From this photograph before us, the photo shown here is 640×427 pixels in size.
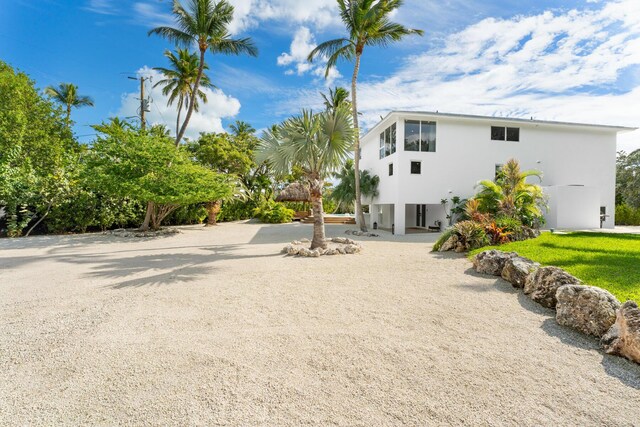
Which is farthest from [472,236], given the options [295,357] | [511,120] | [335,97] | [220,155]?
[220,155]

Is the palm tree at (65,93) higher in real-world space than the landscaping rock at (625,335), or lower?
higher

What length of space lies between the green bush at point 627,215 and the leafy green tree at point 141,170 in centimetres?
2830

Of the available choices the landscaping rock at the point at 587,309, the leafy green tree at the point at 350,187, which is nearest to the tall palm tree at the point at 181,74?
the leafy green tree at the point at 350,187

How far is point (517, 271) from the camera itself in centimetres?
571

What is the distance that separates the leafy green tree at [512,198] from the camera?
1217cm

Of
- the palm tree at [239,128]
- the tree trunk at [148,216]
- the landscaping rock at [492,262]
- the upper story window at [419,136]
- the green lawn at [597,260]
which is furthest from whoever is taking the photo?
the palm tree at [239,128]

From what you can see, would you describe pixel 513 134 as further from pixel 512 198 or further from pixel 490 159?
pixel 512 198

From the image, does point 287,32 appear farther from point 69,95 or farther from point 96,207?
point 69,95

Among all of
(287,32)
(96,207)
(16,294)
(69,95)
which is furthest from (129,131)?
(69,95)

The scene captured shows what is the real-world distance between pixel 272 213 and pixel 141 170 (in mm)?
11287

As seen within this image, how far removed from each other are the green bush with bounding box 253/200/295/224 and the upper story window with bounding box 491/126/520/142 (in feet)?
50.3

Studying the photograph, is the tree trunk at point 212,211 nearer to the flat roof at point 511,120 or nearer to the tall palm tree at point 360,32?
the tall palm tree at point 360,32

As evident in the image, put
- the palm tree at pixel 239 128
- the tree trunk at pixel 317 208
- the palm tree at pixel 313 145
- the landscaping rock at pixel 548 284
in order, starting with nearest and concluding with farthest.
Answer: the landscaping rock at pixel 548 284 → the palm tree at pixel 313 145 → the tree trunk at pixel 317 208 → the palm tree at pixel 239 128

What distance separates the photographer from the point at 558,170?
18422 millimetres
